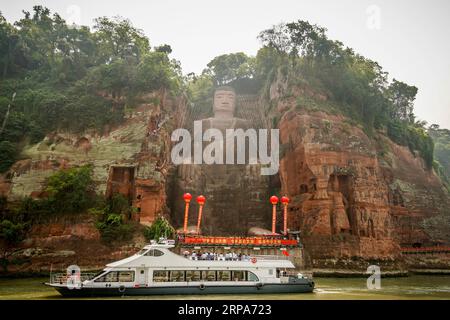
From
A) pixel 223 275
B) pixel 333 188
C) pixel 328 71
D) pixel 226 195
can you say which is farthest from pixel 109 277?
pixel 328 71

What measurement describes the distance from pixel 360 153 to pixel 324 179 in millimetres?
7415

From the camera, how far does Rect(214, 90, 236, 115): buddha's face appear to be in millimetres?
69062

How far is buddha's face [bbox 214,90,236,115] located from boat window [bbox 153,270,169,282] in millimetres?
49107

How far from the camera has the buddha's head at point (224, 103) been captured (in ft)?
226

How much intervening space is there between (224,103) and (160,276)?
165 feet

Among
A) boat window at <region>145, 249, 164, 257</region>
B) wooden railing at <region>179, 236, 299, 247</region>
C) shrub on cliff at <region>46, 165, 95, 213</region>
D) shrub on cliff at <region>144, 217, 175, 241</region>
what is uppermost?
shrub on cliff at <region>46, 165, 95, 213</region>

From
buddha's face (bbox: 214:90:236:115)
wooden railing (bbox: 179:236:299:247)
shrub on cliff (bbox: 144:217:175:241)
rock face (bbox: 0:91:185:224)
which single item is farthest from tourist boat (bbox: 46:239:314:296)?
buddha's face (bbox: 214:90:236:115)

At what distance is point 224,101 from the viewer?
2734 inches

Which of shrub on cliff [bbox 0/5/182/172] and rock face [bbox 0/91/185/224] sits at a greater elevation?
shrub on cliff [bbox 0/5/182/172]

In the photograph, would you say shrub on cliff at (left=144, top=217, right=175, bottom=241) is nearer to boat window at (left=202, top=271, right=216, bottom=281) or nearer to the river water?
the river water

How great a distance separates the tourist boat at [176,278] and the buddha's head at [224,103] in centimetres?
4680

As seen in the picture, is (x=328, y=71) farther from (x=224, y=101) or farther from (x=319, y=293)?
(x=319, y=293)

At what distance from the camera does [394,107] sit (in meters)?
74.7

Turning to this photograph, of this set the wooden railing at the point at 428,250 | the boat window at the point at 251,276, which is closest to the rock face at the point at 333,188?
the wooden railing at the point at 428,250
